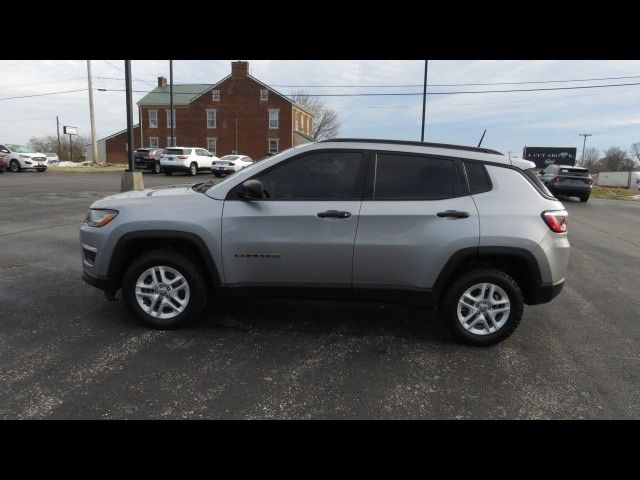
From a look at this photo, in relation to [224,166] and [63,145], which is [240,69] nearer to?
[224,166]

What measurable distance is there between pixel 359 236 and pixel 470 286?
1.09 meters

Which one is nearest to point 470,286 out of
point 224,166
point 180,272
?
point 180,272

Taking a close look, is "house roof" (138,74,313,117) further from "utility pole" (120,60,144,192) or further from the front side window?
the front side window

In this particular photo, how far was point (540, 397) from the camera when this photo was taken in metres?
3.38

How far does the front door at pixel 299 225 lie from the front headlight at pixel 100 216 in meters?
1.08

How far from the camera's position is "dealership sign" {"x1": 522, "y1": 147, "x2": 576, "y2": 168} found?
46.9m

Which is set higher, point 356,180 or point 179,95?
point 179,95

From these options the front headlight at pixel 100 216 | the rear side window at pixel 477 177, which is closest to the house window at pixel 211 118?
the front headlight at pixel 100 216

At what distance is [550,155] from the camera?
4794 centimetres

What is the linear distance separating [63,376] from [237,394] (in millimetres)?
1323

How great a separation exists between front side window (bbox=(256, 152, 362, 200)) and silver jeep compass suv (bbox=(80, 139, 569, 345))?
0.01 metres

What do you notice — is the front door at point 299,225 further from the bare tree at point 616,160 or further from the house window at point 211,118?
the bare tree at point 616,160

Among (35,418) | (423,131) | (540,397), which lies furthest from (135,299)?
(423,131)

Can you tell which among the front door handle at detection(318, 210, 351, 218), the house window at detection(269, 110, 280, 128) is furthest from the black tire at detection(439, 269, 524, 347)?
the house window at detection(269, 110, 280, 128)
